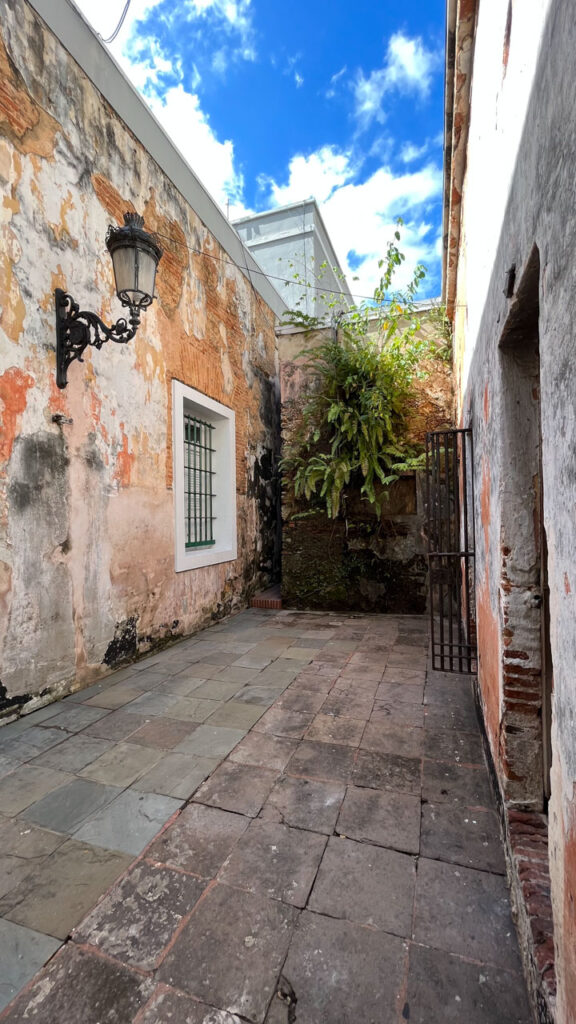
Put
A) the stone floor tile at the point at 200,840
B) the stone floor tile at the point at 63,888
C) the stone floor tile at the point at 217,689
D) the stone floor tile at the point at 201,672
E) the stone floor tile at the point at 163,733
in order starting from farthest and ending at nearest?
1. the stone floor tile at the point at 201,672
2. the stone floor tile at the point at 217,689
3. the stone floor tile at the point at 163,733
4. the stone floor tile at the point at 200,840
5. the stone floor tile at the point at 63,888

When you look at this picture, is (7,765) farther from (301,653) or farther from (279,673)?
(301,653)

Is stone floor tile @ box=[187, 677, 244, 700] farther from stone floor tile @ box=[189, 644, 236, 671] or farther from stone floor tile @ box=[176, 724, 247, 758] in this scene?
stone floor tile @ box=[176, 724, 247, 758]

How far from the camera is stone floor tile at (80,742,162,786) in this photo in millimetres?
2239

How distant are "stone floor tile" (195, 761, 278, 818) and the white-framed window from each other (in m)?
2.56

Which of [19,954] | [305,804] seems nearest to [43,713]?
[19,954]

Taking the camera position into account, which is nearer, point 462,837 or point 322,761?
point 462,837

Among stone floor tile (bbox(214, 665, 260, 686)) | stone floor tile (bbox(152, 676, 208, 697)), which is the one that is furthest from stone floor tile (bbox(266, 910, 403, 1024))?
stone floor tile (bbox(214, 665, 260, 686))

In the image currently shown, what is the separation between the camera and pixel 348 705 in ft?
10.0

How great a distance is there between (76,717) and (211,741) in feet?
3.18

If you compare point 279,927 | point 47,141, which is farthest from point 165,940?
point 47,141

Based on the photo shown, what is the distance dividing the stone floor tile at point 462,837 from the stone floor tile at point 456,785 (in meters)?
0.05

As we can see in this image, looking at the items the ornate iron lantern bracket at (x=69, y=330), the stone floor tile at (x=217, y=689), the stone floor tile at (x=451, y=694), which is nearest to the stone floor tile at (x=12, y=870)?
the stone floor tile at (x=217, y=689)

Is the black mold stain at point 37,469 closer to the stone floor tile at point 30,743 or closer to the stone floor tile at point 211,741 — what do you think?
the stone floor tile at point 30,743

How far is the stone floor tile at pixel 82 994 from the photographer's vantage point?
3.89 ft
